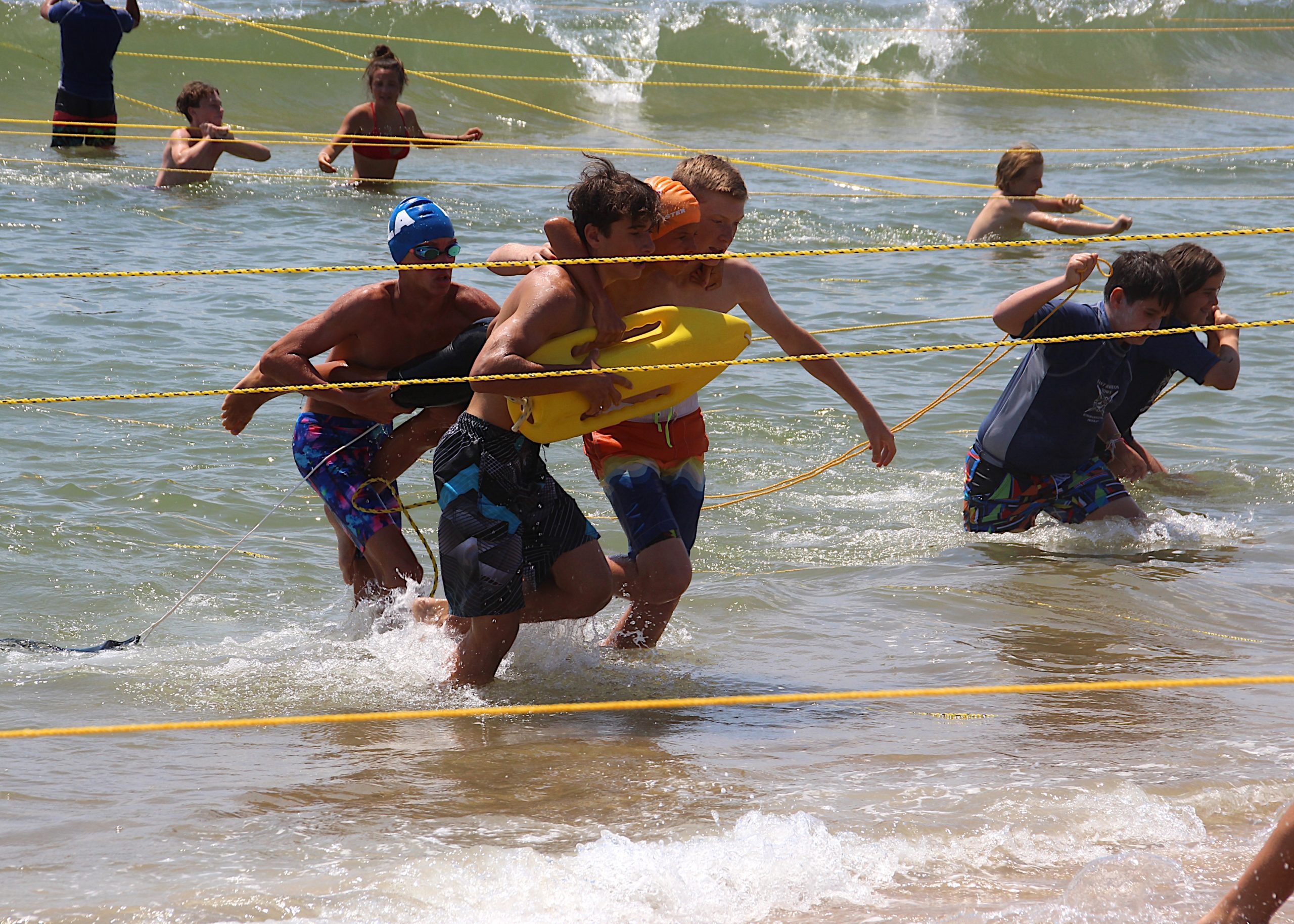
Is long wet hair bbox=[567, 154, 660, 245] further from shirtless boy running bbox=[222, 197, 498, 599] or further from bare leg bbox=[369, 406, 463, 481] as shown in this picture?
bare leg bbox=[369, 406, 463, 481]

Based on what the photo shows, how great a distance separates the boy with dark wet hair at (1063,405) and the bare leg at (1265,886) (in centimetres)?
290

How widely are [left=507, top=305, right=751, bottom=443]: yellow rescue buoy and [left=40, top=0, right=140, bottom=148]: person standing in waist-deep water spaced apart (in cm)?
1040

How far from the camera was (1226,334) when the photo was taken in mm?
5941

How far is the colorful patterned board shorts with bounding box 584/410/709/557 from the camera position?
4.29 m

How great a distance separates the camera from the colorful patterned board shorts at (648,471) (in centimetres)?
429

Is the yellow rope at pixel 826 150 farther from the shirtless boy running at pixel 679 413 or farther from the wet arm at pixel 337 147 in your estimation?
the shirtless boy running at pixel 679 413

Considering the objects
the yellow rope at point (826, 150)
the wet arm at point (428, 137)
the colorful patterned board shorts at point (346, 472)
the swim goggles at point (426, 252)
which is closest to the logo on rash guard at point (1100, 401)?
the swim goggles at point (426, 252)

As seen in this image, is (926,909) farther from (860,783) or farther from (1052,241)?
(1052,241)

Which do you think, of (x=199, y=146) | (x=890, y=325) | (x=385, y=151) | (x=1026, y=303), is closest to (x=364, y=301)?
(x=1026, y=303)

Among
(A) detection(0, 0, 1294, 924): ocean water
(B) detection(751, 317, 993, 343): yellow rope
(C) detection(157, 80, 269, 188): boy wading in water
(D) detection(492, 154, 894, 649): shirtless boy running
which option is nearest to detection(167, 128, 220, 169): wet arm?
(C) detection(157, 80, 269, 188): boy wading in water

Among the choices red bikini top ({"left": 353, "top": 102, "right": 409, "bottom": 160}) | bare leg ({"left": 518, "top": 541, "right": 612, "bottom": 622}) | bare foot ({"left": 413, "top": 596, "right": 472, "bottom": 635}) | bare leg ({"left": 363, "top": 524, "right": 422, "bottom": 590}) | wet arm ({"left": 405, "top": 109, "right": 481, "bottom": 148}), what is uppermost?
wet arm ({"left": 405, "top": 109, "right": 481, "bottom": 148})

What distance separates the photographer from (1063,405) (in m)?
5.54

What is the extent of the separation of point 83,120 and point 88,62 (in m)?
0.73

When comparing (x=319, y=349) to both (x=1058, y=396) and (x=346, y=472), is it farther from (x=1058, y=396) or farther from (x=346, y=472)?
(x=1058, y=396)
